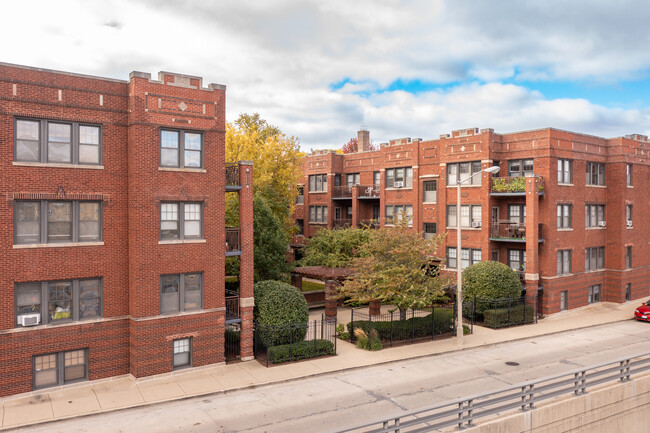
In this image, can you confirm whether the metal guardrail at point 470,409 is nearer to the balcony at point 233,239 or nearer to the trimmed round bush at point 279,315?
the trimmed round bush at point 279,315

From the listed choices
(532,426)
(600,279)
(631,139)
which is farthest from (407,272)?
(631,139)

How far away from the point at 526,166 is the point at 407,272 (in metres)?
13.9

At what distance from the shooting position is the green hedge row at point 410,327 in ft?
84.3

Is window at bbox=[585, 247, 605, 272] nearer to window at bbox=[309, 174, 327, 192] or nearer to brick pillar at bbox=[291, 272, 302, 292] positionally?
brick pillar at bbox=[291, 272, 302, 292]

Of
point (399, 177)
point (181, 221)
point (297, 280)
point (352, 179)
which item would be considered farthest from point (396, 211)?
point (181, 221)

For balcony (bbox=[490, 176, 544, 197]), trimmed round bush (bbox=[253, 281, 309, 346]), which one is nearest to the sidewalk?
trimmed round bush (bbox=[253, 281, 309, 346])

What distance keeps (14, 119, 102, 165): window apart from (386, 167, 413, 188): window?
981 inches

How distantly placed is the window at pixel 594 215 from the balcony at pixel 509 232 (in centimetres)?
552

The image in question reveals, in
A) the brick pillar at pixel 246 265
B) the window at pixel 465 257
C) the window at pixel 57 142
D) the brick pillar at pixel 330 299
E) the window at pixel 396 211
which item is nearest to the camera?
the window at pixel 57 142

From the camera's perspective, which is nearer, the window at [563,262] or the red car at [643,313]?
the red car at [643,313]

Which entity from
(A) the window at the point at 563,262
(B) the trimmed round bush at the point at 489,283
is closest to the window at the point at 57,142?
(B) the trimmed round bush at the point at 489,283

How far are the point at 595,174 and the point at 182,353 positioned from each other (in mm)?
30723

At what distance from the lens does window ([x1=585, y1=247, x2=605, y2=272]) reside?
36.3 m

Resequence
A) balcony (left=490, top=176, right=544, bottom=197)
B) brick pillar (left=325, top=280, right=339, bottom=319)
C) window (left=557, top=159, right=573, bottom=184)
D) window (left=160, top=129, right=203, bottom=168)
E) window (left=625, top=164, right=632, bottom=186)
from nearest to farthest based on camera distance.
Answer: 1. window (left=160, top=129, right=203, bottom=168)
2. brick pillar (left=325, top=280, right=339, bottom=319)
3. balcony (left=490, top=176, right=544, bottom=197)
4. window (left=557, top=159, right=573, bottom=184)
5. window (left=625, top=164, right=632, bottom=186)
